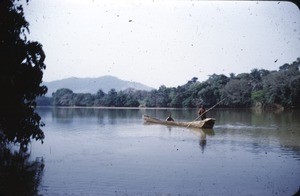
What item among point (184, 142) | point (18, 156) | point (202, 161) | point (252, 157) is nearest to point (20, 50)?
point (18, 156)

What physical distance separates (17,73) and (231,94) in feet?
175

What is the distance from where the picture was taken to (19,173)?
420 inches

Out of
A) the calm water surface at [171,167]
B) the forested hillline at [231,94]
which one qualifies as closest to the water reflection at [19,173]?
the calm water surface at [171,167]

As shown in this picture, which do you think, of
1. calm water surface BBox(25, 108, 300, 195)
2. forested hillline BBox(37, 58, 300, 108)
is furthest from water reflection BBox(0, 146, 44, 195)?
forested hillline BBox(37, 58, 300, 108)

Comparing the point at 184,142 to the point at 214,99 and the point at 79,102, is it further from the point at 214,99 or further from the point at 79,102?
the point at 79,102

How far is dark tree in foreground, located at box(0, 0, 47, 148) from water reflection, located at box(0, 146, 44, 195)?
3.16 ft

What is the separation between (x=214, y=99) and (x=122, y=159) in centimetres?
5075

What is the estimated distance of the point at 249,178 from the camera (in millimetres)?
10305

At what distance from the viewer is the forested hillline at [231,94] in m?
A: 52.8

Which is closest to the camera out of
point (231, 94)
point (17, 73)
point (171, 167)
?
point (17, 73)

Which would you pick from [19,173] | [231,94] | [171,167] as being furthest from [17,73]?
[231,94]

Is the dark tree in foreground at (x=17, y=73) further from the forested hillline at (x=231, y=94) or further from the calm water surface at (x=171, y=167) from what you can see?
the forested hillline at (x=231, y=94)

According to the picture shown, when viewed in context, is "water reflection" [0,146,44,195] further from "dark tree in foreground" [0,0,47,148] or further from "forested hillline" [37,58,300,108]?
"forested hillline" [37,58,300,108]

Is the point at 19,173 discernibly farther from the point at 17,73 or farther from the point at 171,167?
the point at 171,167
